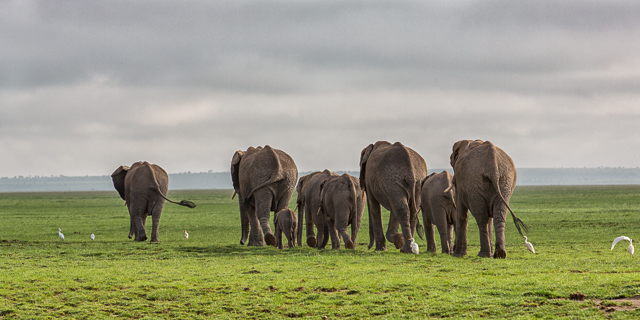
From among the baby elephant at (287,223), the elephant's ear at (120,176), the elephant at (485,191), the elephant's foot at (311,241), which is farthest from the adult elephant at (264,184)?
the elephant's ear at (120,176)

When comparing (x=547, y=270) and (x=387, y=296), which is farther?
(x=547, y=270)

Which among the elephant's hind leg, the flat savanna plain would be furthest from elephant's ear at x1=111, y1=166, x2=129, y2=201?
the flat savanna plain

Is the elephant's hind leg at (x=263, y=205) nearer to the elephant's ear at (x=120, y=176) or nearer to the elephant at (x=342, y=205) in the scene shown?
the elephant at (x=342, y=205)

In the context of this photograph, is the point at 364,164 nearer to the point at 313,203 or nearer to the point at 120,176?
the point at 313,203

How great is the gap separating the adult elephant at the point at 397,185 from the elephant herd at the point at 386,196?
0.09ft

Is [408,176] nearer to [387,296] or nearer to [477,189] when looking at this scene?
[477,189]

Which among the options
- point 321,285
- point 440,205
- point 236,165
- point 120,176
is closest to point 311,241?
point 236,165

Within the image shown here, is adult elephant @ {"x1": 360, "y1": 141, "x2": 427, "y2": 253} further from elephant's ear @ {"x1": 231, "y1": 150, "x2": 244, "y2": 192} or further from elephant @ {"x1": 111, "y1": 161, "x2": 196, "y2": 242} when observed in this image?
elephant @ {"x1": 111, "y1": 161, "x2": 196, "y2": 242}

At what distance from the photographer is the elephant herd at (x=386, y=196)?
16.1m

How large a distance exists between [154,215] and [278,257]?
9580mm

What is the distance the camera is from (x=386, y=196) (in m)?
18.2

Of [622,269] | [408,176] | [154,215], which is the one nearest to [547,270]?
[622,269]

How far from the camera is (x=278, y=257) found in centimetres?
1642

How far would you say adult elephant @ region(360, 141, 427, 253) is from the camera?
17703 mm
